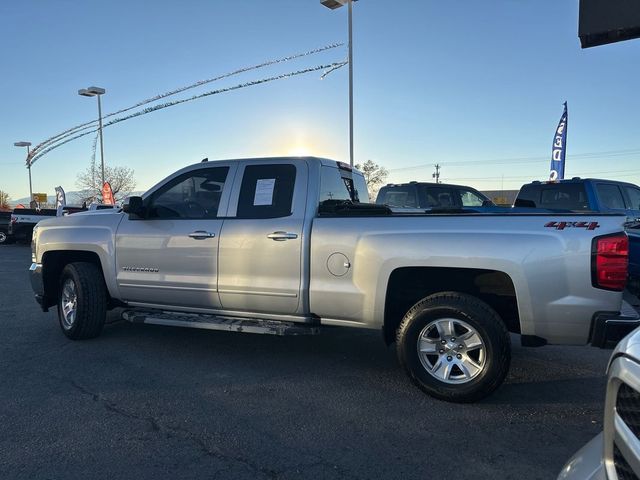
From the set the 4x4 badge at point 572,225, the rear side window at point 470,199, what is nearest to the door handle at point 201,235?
the 4x4 badge at point 572,225

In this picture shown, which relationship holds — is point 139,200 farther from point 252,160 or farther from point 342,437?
point 342,437

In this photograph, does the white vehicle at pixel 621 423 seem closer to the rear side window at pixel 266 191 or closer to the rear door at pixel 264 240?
the rear door at pixel 264 240

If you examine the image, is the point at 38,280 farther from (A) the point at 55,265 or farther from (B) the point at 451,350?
(B) the point at 451,350

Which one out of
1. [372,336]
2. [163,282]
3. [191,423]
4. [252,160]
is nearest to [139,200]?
[163,282]

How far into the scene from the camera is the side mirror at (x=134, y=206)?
5.29 m

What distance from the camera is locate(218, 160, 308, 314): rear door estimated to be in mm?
4609

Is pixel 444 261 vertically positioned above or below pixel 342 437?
above

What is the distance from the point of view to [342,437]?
3445 millimetres

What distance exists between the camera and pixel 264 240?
471 centimetres

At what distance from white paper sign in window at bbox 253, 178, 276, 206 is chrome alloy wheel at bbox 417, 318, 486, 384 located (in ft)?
6.27

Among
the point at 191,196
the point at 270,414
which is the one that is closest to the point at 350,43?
the point at 191,196

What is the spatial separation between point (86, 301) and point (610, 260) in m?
5.03

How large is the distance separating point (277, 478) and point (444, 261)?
2032 mm

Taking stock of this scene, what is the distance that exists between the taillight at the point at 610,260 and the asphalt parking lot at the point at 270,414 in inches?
41.5
